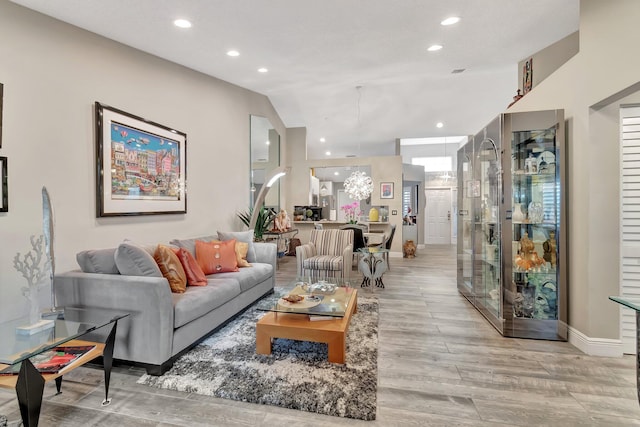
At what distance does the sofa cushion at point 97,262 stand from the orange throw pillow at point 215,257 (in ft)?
3.26

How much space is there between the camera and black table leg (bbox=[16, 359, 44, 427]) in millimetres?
1396

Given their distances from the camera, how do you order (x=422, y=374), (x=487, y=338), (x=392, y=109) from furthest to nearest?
(x=392, y=109) → (x=487, y=338) → (x=422, y=374)

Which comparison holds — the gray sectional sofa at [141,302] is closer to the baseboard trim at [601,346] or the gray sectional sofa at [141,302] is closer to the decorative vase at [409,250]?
the baseboard trim at [601,346]

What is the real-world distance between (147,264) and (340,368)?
1733 millimetres

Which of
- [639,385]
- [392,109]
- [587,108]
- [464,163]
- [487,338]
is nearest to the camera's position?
[639,385]

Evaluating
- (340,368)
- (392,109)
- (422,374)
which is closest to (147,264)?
(340,368)

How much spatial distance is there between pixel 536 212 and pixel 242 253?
3.37 m

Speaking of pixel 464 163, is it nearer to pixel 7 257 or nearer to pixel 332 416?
pixel 332 416

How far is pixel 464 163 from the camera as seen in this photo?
13.4 feet

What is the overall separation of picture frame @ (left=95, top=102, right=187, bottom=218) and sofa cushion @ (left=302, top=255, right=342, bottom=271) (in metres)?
1.90

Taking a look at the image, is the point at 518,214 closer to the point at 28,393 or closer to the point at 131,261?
the point at 131,261

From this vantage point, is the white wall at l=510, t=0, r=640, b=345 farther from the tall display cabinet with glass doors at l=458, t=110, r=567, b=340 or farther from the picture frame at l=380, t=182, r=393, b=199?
the picture frame at l=380, t=182, r=393, b=199

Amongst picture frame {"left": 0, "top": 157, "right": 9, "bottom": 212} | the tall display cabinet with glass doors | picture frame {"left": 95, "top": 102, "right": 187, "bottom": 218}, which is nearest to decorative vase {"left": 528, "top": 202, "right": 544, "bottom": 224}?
the tall display cabinet with glass doors

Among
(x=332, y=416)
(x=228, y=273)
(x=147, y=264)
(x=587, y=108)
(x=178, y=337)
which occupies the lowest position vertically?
(x=332, y=416)
